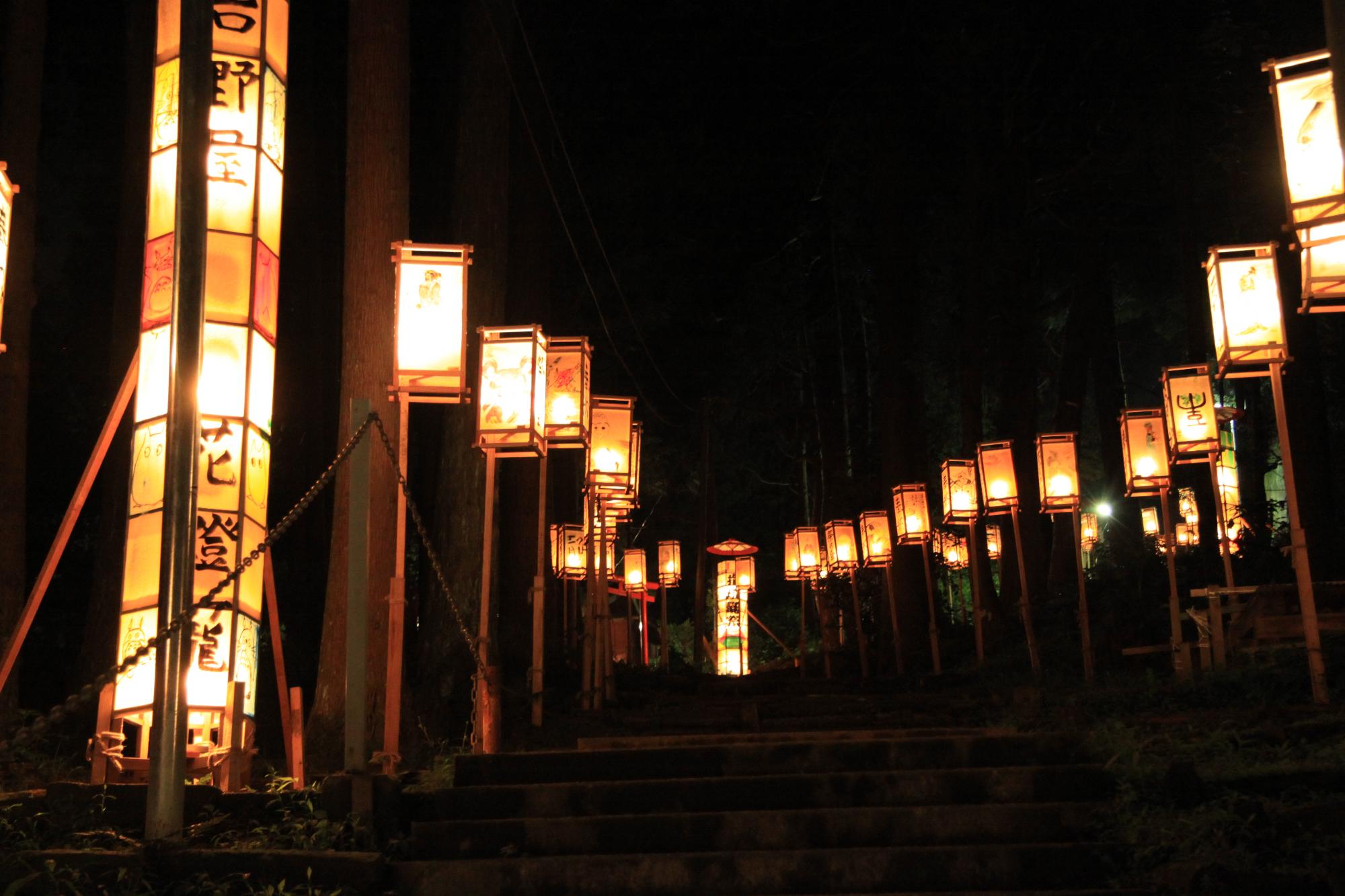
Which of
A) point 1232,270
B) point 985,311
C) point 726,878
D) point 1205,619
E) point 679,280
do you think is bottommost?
point 726,878

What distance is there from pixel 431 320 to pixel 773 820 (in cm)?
451

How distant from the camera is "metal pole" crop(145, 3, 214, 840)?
5.49 meters

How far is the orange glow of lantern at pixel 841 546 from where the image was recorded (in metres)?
22.8

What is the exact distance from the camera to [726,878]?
569cm

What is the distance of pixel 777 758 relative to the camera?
22.6 feet

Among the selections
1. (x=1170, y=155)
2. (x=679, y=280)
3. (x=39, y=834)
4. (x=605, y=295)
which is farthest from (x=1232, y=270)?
(x=679, y=280)

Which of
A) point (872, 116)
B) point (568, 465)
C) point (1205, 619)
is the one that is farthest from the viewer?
point (568, 465)

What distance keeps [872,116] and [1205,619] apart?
12057 mm

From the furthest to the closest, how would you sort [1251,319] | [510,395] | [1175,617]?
1. [1175,617]
2. [1251,319]
3. [510,395]

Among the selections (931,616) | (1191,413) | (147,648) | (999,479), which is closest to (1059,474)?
(999,479)

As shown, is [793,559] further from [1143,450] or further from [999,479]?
[1143,450]

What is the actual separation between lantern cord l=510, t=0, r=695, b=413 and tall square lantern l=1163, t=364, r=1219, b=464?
Result: 335 inches

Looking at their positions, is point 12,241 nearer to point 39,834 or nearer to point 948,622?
point 39,834

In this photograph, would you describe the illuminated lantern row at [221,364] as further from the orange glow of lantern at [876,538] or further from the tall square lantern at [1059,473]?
the orange glow of lantern at [876,538]
